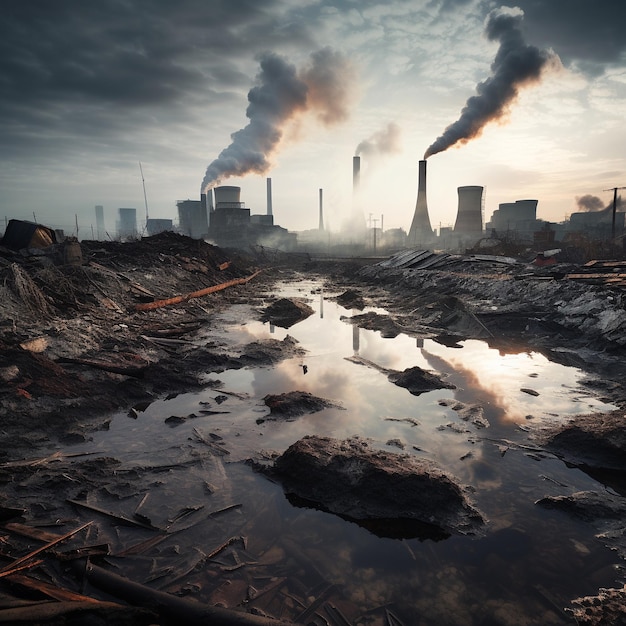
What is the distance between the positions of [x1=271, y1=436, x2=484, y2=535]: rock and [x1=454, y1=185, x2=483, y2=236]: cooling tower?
49.4m

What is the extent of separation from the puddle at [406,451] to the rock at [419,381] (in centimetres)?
18


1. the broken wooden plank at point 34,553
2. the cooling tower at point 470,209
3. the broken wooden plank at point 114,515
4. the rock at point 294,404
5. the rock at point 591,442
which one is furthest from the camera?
the cooling tower at point 470,209

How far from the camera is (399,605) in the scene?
2453 mm

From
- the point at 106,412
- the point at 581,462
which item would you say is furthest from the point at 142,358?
the point at 581,462

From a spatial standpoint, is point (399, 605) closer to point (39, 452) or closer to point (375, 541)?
point (375, 541)

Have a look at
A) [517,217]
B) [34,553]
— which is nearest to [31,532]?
[34,553]

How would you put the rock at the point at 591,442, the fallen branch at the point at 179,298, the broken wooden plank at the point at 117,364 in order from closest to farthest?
the rock at the point at 591,442 → the broken wooden plank at the point at 117,364 → the fallen branch at the point at 179,298

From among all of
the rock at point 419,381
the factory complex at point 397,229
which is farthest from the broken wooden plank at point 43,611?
the factory complex at point 397,229

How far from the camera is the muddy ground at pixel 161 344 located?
368 centimetres

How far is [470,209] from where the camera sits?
48.7 meters

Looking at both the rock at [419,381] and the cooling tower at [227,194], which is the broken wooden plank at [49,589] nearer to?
the rock at [419,381]

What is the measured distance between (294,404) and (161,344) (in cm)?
392

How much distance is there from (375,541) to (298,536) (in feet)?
2.05

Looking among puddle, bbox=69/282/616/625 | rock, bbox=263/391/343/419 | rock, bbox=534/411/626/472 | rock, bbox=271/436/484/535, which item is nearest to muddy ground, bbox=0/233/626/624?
rock, bbox=534/411/626/472
